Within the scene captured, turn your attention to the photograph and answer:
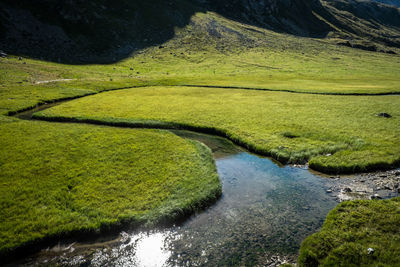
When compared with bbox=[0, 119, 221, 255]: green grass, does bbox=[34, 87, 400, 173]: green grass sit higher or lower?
higher

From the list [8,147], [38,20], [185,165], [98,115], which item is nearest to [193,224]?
[185,165]

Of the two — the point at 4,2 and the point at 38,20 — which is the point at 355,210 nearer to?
the point at 38,20

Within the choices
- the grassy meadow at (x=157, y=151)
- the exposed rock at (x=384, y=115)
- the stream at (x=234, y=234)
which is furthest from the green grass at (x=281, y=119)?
the stream at (x=234, y=234)

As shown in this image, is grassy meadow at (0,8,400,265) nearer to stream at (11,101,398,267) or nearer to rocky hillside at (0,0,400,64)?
stream at (11,101,398,267)

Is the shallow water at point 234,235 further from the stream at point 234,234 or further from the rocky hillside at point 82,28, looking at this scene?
the rocky hillside at point 82,28

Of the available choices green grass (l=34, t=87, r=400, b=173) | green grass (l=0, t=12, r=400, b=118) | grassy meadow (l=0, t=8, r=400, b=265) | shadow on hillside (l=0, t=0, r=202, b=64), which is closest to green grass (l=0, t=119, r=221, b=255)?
grassy meadow (l=0, t=8, r=400, b=265)

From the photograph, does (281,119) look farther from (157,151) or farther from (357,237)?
(357,237)

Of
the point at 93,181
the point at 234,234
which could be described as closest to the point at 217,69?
the point at 93,181
